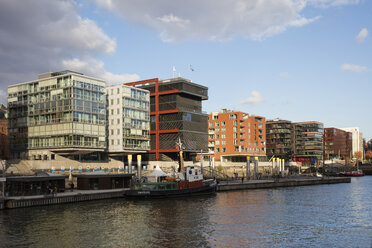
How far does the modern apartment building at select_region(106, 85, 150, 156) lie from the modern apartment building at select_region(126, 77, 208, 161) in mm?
12435

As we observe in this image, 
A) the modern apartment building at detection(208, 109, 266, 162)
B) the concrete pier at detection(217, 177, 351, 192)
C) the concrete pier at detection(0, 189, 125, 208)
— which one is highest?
the modern apartment building at detection(208, 109, 266, 162)

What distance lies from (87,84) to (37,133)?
19.9 m

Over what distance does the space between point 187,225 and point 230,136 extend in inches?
5561

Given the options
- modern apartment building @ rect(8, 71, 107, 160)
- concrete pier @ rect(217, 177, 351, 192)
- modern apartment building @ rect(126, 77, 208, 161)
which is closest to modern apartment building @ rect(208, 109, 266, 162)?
modern apartment building @ rect(126, 77, 208, 161)

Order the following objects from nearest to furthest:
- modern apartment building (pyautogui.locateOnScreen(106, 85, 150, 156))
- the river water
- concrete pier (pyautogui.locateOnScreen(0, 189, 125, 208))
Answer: the river water < concrete pier (pyautogui.locateOnScreen(0, 189, 125, 208)) < modern apartment building (pyautogui.locateOnScreen(106, 85, 150, 156))

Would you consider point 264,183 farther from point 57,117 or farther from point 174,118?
point 57,117

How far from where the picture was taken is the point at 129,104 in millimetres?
127250

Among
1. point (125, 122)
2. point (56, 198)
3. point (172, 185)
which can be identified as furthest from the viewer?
point (125, 122)

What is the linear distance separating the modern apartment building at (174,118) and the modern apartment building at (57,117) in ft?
93.1

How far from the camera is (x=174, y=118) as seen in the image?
143 meters

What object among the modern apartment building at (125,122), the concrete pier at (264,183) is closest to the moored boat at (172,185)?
the concrete pier at (264,183)

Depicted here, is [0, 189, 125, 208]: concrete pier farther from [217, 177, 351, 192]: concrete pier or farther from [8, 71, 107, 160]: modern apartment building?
[8, 71, 107, 160]: modern apartment building

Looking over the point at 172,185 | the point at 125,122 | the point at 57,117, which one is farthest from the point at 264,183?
the point at 57,117

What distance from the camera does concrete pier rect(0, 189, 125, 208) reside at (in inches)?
2399
